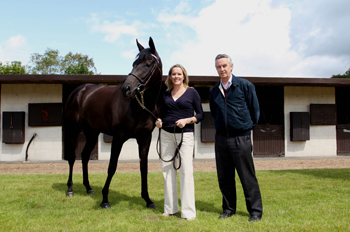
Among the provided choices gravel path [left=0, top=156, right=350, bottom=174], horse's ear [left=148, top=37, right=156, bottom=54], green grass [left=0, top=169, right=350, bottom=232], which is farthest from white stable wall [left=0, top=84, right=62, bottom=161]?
horse's ear [left=148, top=37, right=156, bottom=54]

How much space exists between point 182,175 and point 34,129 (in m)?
8.95

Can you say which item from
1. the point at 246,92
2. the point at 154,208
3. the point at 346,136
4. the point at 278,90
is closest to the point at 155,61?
the point at 246,92

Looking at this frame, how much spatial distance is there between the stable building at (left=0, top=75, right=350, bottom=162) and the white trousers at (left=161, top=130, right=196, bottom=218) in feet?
21.7

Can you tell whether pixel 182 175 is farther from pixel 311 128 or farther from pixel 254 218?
pixel 311 128

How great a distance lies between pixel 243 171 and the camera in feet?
9.88

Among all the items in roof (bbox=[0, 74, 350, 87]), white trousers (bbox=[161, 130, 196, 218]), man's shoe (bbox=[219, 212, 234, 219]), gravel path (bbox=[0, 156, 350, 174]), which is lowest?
gravel path (bbox=[0, 156, 350, 174])

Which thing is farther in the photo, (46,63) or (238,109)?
(46,63)

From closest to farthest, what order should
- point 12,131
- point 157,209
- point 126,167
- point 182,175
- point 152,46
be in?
point 182,175 < point 152,46 < point 157,209 < point 126,167 < point 12,131

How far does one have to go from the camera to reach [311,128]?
36.3 feet

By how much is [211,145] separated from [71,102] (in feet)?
23.1

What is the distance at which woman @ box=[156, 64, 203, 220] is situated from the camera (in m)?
2.96

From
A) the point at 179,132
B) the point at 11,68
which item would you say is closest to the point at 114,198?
the point at 179,132

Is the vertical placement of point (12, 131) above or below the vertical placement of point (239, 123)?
below

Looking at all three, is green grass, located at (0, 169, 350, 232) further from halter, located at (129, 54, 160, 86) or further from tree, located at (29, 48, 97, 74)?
tree, located at (29, 48, 97, 74)
